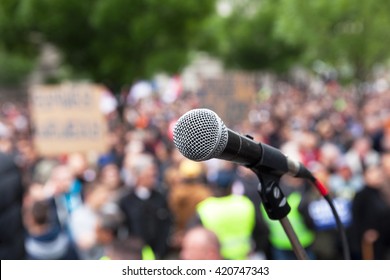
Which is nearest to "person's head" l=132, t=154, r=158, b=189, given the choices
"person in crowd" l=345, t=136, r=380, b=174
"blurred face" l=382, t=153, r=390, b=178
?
"blurred face" l=382, t=153, r=390, b=178

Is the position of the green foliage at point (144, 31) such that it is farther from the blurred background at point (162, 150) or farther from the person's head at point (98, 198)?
the person's head at point (98, 198)

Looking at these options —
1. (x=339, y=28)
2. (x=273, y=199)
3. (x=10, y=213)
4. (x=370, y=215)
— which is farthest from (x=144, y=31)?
(x=273, y=199)

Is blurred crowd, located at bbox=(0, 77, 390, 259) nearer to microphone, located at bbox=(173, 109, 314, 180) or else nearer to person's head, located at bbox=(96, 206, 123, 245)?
person's head, located at bbox=(96, 206, 123, 245)

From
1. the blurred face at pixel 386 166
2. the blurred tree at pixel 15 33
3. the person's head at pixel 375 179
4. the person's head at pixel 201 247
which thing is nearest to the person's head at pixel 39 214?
the person's head at pixel 201 247

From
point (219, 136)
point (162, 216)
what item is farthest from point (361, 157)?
point (219, 136)

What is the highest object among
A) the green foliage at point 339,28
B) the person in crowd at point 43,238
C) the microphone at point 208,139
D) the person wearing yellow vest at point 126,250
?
the green foliage at point 339,28

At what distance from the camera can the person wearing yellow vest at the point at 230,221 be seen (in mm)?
4383

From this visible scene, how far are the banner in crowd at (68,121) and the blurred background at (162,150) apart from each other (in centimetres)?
2

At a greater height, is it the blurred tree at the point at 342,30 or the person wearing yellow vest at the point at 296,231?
the blurred tree at the point at 342,30

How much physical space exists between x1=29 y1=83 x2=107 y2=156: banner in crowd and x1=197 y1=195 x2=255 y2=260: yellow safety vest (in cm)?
428

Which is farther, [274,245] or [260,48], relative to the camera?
[260,48]
